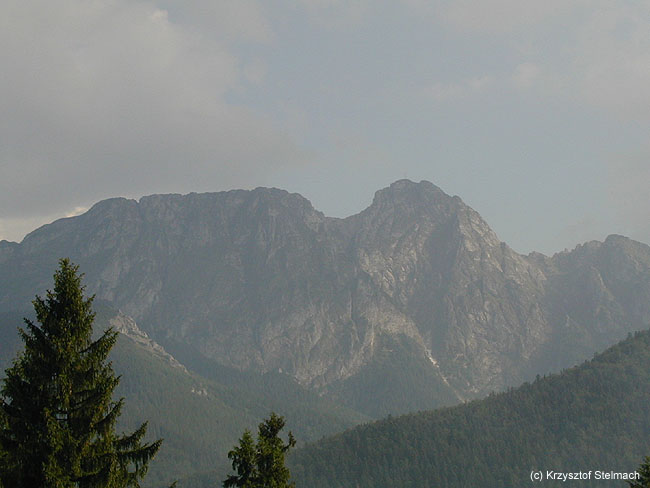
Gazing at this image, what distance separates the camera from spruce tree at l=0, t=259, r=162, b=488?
2231 centimetres

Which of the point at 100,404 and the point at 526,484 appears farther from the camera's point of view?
the point at 526,484

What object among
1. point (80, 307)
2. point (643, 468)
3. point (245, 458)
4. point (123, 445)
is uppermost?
point (80, 307)

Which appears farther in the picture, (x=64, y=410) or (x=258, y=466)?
(x=258, y=466)

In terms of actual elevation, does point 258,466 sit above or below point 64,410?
below

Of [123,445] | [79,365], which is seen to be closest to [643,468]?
[123,445]

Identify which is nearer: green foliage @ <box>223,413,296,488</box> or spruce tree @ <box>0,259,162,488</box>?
spruce tree @ <box>0,259,162,488</box>

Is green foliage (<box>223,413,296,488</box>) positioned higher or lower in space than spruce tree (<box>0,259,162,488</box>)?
lower

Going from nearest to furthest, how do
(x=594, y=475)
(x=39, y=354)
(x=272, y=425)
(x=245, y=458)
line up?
(x=39, y=354) → (x=245, y=458) → (x=272, y=425) → (x=594, y=475)

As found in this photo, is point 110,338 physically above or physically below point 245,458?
above

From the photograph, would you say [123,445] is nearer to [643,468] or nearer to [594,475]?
[643,468]

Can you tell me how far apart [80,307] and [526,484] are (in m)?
209

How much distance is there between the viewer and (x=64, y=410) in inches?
906

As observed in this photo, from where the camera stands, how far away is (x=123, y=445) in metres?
24.6

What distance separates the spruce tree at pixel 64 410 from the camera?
22.3 metres
